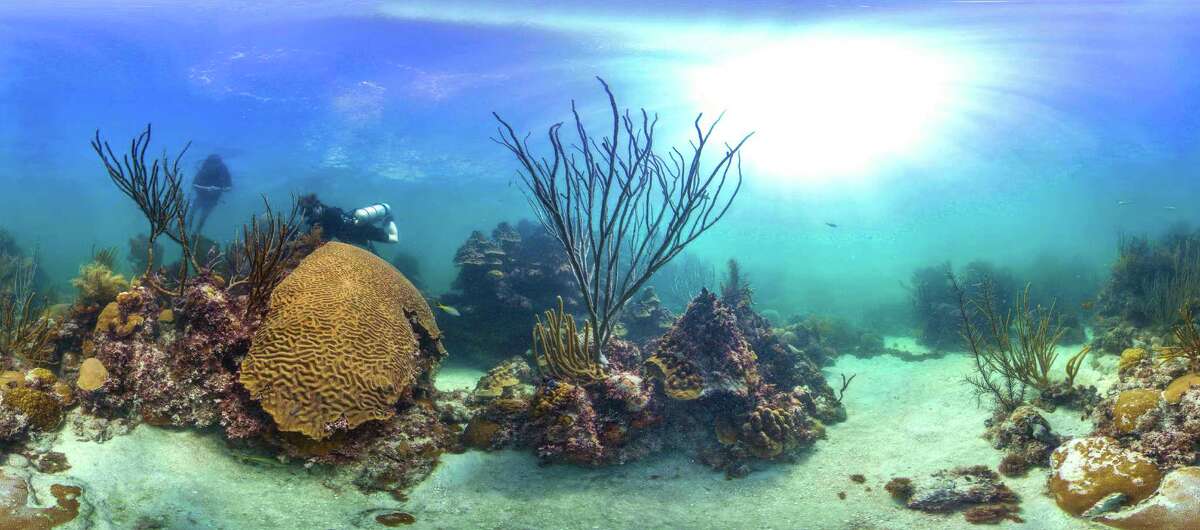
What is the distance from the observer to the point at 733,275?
12.4 meters

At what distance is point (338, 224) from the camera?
30.4 ft

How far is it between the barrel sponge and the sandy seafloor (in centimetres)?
58

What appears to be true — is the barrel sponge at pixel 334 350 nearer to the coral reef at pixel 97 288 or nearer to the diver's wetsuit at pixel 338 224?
the coral reef at pixel 97 288

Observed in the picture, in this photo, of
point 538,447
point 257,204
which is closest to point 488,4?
point 538,447

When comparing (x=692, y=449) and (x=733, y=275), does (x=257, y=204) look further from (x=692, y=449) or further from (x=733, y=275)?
(x=692, y=449)

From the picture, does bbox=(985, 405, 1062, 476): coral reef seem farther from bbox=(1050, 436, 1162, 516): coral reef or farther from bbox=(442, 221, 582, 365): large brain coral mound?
bbox=(442, 221, 582, 365): large brain coral mound

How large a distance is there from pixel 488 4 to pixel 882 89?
18.9 m

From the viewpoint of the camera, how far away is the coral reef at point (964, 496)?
4148 mm

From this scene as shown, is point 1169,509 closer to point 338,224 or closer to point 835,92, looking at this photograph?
point 338,224

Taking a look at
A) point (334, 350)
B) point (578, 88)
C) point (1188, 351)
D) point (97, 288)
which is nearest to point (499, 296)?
point (334, 350)

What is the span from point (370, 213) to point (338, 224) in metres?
0.59

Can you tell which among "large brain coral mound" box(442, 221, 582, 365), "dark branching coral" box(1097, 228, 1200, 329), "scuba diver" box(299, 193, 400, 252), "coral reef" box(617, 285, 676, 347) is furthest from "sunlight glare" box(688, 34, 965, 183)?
"scuba diver" box(299, 193, 400, 252)

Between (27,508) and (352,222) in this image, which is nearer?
(27,508)

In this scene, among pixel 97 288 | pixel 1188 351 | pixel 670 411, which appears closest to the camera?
pixel 1188 351
